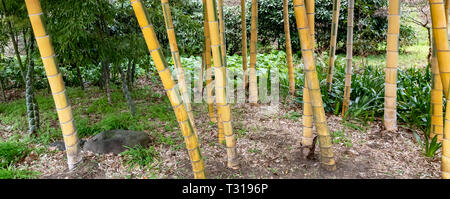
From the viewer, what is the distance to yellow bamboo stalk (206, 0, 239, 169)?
1.83 metres

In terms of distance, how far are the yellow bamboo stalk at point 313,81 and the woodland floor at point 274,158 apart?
5.7 inches

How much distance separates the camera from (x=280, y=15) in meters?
7.76

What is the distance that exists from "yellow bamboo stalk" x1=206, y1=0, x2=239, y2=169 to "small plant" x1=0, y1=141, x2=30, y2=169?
81.1 inches

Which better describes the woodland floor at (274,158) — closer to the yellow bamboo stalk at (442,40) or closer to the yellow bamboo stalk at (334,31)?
the yellow bamboo stalk at (442,40)

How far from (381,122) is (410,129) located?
0.32m

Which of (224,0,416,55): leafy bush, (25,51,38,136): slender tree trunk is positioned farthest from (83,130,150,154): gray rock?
(224,0,416,55): leafy bush

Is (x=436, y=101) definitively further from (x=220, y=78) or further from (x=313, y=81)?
(x=220, y=78)

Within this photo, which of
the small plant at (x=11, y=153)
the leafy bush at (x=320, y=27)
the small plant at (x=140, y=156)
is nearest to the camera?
the small plant at (x=140, y=156)

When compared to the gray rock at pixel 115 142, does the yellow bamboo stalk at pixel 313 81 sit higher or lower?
higher

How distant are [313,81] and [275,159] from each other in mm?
844

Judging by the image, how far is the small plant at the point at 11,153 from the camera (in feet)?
8.86

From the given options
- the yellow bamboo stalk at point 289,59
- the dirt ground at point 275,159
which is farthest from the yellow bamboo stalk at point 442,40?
the yellow bamboo stalk at point 289,59

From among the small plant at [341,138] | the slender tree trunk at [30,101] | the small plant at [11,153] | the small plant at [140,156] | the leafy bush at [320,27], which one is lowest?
the small plant at [341,138]
